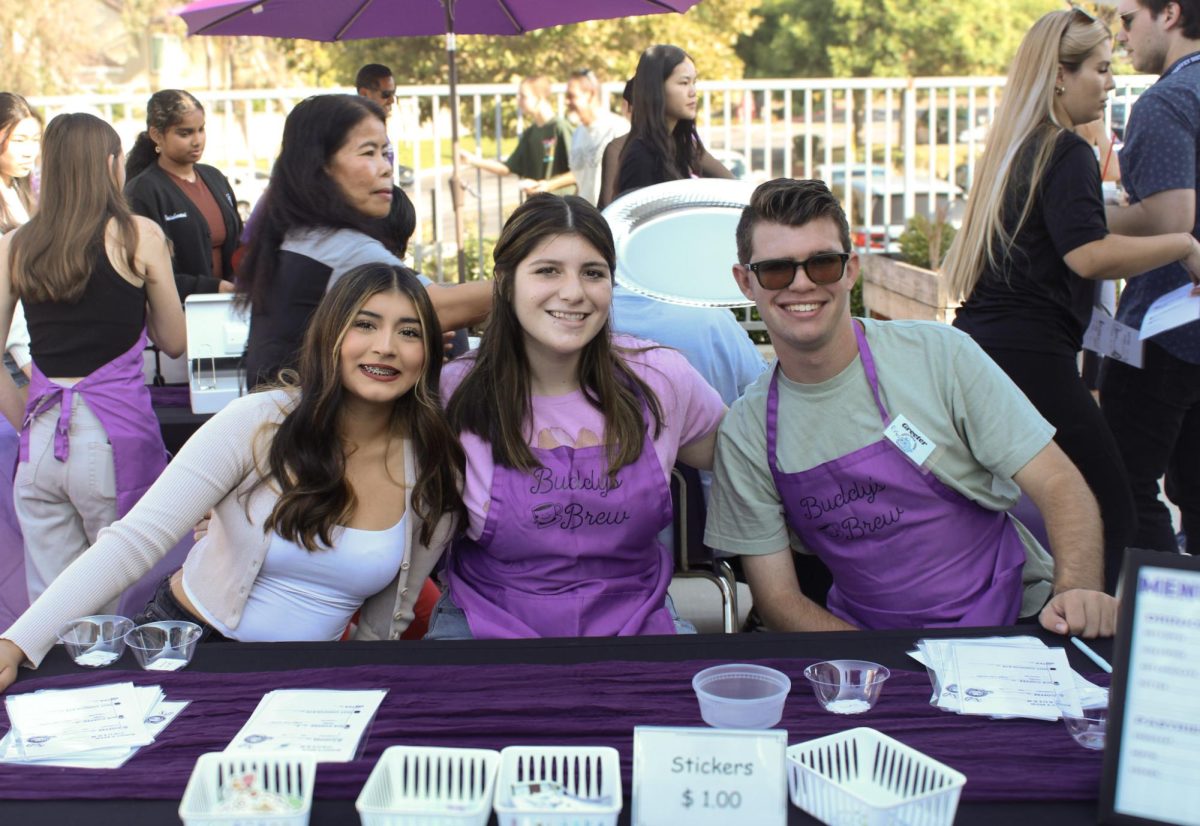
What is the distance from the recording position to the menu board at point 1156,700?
4.65 feet

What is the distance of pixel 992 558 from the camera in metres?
2.40

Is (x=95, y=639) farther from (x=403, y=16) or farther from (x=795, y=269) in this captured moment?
(x=403, y=16)

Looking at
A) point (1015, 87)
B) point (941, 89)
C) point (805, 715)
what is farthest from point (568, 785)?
point (941, 89)

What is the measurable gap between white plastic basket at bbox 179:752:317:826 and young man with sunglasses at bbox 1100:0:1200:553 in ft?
7.92

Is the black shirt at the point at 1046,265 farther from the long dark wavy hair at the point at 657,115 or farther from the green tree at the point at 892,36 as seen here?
the green tree at the point at 892,36

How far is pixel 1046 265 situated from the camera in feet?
10.1

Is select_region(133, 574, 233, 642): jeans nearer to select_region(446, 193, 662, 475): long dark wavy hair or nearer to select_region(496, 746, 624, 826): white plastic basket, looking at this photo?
select_region(446, 193, 662, 475): long dark wavy hair

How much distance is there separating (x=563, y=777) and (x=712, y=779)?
18cm

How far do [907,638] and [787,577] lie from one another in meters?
0.45

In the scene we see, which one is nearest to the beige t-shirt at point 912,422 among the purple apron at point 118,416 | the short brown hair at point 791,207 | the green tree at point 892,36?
the short brown hair at point 791,207

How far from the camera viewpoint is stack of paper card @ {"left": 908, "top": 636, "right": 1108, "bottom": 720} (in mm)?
1728

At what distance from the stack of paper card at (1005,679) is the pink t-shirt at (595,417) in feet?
2.33

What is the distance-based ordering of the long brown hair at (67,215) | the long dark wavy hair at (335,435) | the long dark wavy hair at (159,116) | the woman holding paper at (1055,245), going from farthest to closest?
the long dark wavy hair at (159,116)
the long brown hair at (67,215)
the woman holding paper at (1055,245)
the long dark wavy hair at (335,435)

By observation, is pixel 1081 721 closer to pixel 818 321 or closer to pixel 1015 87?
pixel 818 321
